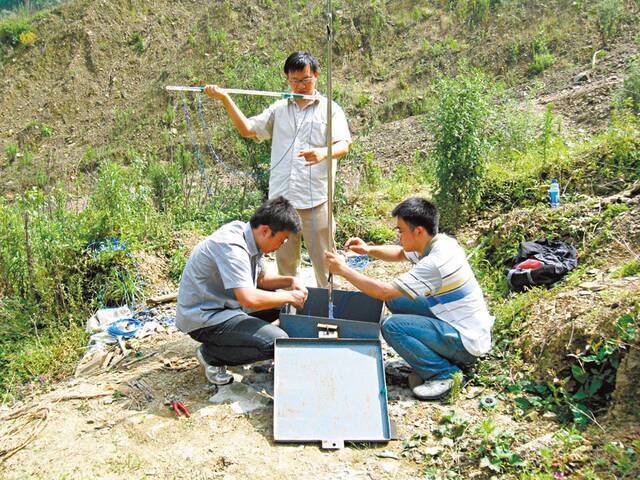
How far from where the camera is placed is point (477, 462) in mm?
2875

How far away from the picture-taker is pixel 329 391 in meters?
3.22

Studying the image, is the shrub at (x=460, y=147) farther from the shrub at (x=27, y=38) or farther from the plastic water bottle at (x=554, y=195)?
the shrub at (x=27, y=38)

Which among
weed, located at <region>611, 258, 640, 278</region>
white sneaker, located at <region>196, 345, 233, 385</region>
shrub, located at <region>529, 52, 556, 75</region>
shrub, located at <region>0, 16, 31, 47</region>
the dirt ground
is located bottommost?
the dirt ground

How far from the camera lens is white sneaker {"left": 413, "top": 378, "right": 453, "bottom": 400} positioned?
11.0 feet

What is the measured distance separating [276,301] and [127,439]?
1.03 m

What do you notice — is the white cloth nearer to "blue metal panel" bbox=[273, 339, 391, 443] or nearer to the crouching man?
the crouching man

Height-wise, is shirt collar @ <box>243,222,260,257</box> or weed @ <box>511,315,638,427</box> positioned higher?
shirt collar @ <box>243,222,260,257</box>

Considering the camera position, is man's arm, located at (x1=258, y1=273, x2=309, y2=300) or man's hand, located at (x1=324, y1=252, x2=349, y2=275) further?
man's arm, located at (x1=258, y1=273, x2=309, y2=300)

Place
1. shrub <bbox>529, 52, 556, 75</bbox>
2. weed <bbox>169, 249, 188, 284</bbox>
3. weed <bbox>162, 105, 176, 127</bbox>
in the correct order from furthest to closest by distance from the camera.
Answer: weed <bbox>162, 105, 176, 127</bbox> → shrub <bbox>529, 52, 556, 75</bbox> → weed <bbox>169, 249, 188, 284</bbox>

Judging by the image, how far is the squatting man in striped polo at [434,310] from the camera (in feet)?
10.9

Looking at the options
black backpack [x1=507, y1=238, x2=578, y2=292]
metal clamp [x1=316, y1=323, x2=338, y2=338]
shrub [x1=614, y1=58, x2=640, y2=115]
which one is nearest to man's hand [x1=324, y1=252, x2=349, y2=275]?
metal clamp [x1=316, y1=323, x2=338, y2=338]

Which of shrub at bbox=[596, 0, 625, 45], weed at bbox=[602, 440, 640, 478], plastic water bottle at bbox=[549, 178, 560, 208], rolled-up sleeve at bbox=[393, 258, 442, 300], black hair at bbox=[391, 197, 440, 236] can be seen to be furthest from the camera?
shrub at bbox=[596, 0, 625, 45]

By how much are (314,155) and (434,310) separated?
1.16m

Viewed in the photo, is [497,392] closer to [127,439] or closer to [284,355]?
[284,355]
